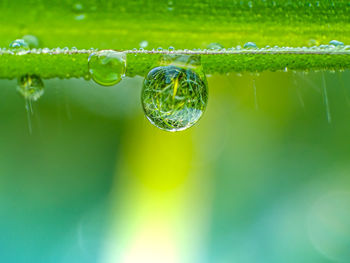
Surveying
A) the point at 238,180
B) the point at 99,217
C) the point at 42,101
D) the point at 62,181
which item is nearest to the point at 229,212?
the point at 238,180

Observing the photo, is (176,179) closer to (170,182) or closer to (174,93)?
(170,182)

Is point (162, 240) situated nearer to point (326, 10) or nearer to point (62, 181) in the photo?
point (62, 181)

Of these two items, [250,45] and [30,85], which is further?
[30,85]

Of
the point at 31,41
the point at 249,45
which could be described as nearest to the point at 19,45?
the point at 31,41

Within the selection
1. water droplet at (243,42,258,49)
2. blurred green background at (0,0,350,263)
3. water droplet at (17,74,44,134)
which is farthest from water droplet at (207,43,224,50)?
blurred green background at (0,0,350,263)

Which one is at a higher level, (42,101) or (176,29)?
(42,101)

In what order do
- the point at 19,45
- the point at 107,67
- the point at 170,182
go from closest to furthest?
the point at 19,45, the point at 107,67, the point at 170,182

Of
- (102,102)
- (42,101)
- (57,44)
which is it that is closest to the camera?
(57,44)

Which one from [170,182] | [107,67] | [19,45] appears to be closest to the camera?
[19,45]
